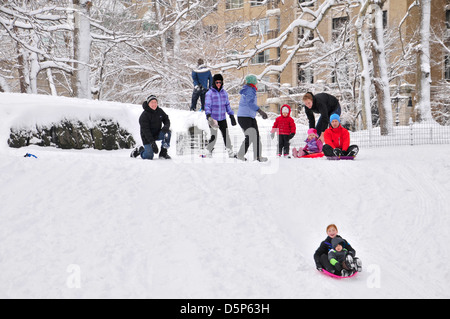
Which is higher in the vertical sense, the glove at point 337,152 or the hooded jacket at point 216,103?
the hooded jacket at point 216,103

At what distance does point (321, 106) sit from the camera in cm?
1045

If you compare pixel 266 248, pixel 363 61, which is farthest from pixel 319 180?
pixel 363 61

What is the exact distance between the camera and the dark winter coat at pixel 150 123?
400 inches

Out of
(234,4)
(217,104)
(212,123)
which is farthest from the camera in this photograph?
(234,4)

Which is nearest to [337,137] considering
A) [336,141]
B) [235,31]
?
[336,141]

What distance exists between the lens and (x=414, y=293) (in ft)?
19.3

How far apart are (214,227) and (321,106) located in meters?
4.81

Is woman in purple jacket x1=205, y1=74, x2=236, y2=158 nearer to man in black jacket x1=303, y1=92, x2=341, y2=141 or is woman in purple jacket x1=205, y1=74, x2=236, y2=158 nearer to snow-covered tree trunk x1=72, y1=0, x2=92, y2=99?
man in black jacket x1=303, y1=92, x2=341, y2=141

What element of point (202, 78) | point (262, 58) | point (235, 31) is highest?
point (262, 58)

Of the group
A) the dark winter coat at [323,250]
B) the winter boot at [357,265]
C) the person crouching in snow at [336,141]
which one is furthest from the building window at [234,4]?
the winter boot at [357,265]

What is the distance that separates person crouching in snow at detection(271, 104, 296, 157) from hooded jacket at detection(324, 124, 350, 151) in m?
1.03

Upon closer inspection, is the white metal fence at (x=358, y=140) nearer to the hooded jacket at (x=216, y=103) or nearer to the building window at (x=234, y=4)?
the hooded jacket at (x=216, y=103)

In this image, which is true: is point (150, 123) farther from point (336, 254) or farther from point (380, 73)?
point (380, 73)

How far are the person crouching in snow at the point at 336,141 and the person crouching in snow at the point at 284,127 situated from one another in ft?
3.45
